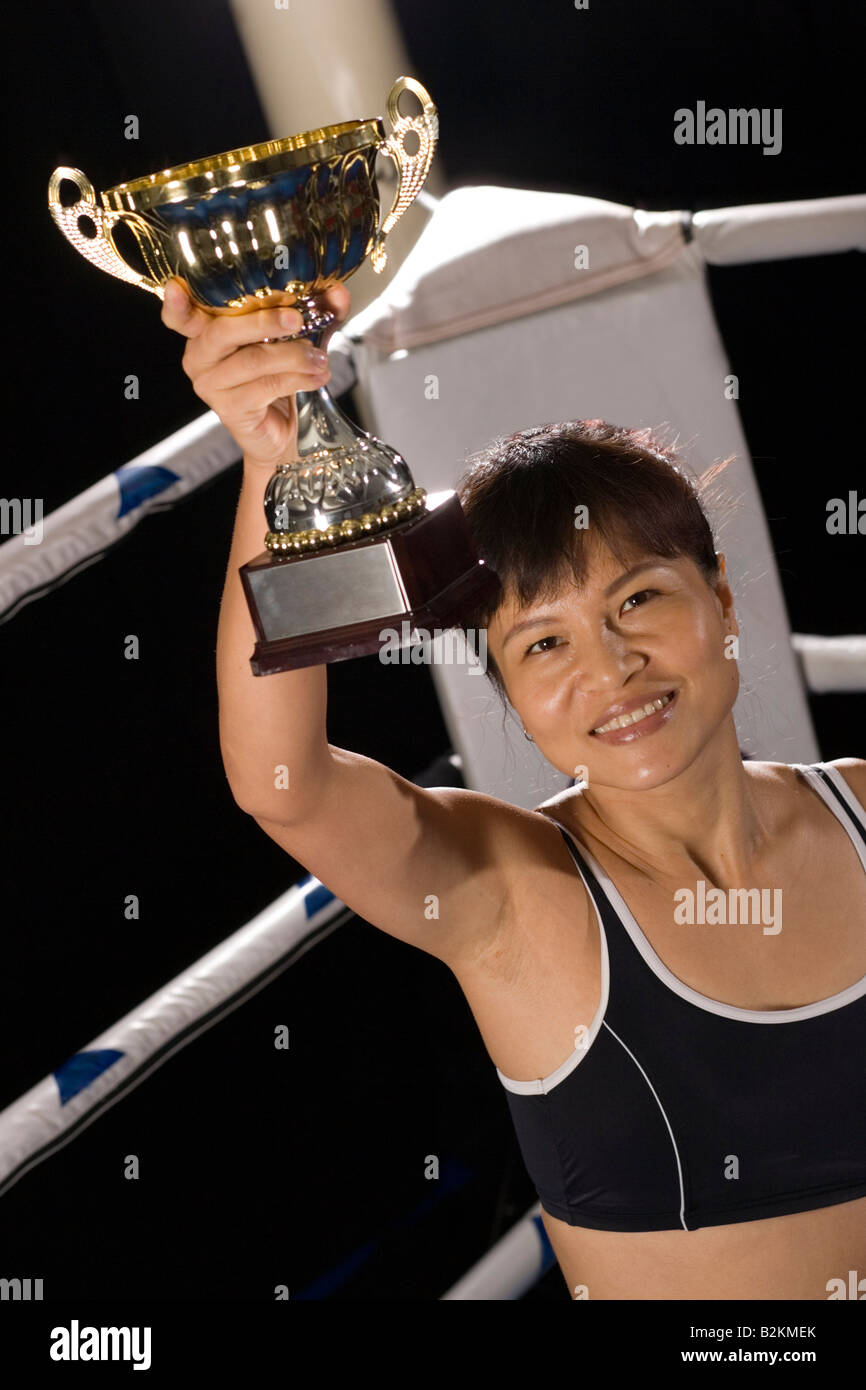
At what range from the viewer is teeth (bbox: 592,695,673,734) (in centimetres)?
121

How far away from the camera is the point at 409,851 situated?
1.19m

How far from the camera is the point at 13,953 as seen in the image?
1.69 meters

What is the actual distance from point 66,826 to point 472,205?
919 mm

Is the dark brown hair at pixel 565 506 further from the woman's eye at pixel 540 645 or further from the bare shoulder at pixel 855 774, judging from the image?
the bare shoulder at pixel 855 774

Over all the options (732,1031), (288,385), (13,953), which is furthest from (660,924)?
(13,953)

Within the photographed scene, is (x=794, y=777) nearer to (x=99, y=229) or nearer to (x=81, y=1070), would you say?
(x=81, y=1070)

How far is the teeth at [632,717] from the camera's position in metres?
1.21

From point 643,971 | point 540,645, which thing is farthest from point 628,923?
point 540,645

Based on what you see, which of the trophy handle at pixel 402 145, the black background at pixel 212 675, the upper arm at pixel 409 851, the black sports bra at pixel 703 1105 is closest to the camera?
the trophy handle at pixel 402 145

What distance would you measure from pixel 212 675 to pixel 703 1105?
34.3 inches

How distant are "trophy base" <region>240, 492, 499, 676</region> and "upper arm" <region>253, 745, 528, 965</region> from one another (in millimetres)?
181

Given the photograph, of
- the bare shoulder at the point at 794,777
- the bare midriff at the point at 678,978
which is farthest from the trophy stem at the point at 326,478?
the bare shoulder at the point at 794,777

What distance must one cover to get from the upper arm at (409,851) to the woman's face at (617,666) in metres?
0.11

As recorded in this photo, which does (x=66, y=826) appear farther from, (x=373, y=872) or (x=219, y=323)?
(x=219, y=323)
